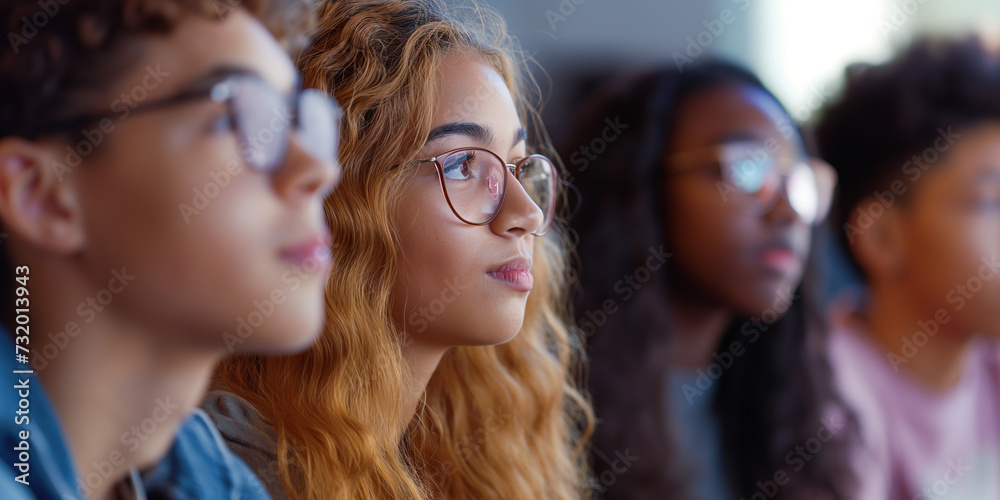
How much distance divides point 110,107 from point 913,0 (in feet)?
7.06

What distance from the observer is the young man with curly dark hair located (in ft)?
1.48

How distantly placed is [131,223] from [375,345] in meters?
0.49

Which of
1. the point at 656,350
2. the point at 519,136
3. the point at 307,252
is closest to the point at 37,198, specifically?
the point at 307,252

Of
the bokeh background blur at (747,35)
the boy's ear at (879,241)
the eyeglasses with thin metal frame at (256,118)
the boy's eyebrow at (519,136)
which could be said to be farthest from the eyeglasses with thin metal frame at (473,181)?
the boy's ear at (879,241)

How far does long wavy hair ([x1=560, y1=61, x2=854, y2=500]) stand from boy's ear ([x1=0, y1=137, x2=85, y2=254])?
3.88 ft

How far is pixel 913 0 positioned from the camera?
2057mm

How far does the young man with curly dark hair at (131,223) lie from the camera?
45cm

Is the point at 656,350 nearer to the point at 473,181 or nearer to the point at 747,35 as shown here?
the point at 473,181

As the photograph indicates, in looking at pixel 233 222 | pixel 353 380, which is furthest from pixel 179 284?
pixel 353 380

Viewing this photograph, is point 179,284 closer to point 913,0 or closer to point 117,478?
point 117,478

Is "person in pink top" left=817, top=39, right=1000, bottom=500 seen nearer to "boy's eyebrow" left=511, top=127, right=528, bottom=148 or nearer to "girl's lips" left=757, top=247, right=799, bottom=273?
"girl's lips" left=757, top=247, right=799, bottom=273

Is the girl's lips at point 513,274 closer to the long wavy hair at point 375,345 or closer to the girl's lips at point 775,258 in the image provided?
the long wavy hair at point 375,345

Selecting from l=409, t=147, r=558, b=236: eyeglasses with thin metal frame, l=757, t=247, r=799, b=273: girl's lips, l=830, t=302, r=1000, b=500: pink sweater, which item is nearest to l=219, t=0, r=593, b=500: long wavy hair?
l=409, t=147, r=558, b=236: eyeglasses with thin metal frame

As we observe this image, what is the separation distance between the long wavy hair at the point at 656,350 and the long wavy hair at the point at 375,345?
34 centimetres
